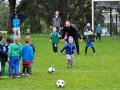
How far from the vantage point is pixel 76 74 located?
663 inches

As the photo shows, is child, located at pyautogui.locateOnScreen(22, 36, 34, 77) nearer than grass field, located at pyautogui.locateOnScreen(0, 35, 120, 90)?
No

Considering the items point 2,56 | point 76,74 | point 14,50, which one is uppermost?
point 14,50

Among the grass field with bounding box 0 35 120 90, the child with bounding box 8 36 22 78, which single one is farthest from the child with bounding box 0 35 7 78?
the grass field with bounding box 0 35 120 90

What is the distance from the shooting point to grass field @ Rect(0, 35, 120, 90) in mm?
14188

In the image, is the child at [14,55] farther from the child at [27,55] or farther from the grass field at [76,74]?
the grass field at [76,74]

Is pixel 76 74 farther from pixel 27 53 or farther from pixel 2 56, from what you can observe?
pixel 2 56

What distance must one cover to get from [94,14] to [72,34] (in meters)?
22.3

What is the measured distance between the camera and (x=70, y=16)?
58.0 m

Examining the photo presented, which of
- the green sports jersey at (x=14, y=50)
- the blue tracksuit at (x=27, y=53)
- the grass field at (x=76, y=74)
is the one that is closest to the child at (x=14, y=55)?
the green sports jersey at (x=14, y=50)

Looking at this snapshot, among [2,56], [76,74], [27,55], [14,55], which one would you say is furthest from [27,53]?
[76,74]

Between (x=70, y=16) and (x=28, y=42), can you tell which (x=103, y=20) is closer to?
(x=70, y=16)

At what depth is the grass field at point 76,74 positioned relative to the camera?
14188mm

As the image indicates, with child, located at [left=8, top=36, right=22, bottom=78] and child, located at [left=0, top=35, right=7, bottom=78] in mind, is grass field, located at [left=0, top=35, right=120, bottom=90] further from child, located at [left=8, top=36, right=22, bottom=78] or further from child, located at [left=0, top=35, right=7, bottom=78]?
child, located at [left=0, top=35, right=7, bottom=78]

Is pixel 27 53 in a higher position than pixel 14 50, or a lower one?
lower
